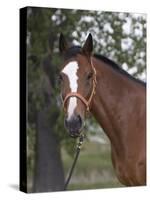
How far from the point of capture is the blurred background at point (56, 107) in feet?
25.4

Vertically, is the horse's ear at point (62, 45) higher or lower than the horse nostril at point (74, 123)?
higher

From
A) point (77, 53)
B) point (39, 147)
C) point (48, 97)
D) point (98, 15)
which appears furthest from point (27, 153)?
point (98, 15)

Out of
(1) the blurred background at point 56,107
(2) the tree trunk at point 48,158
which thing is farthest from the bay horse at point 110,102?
(2) the tree trunk at point 48,158

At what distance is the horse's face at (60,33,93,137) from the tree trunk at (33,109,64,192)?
363 millimetres

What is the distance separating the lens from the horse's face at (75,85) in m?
7.44

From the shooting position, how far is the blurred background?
7.73 metres

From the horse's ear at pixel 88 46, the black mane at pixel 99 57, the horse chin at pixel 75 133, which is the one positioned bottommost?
the horse chin at pixel 75 133

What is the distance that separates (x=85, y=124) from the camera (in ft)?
25.6

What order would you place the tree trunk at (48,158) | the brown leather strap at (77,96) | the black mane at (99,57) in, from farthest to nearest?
the tree trunk at (48,158)
the black mane at (99,57)
the brown leather strap at (77,96)

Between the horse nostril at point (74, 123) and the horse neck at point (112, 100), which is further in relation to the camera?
the horse neck at point (112, 100)

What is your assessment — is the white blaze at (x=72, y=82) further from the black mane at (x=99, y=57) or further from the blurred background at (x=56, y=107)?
the blurred background at (x=56, y=107)

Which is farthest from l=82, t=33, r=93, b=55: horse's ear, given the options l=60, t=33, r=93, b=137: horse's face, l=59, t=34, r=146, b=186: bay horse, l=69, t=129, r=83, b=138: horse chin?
l=69, t=129, r=83, b=138: horse chin

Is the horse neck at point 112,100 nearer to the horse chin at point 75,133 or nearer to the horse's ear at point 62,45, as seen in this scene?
the horse chin at point 75,133

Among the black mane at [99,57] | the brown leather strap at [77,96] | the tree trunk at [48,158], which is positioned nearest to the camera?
the brown leather strap at [77,96]
